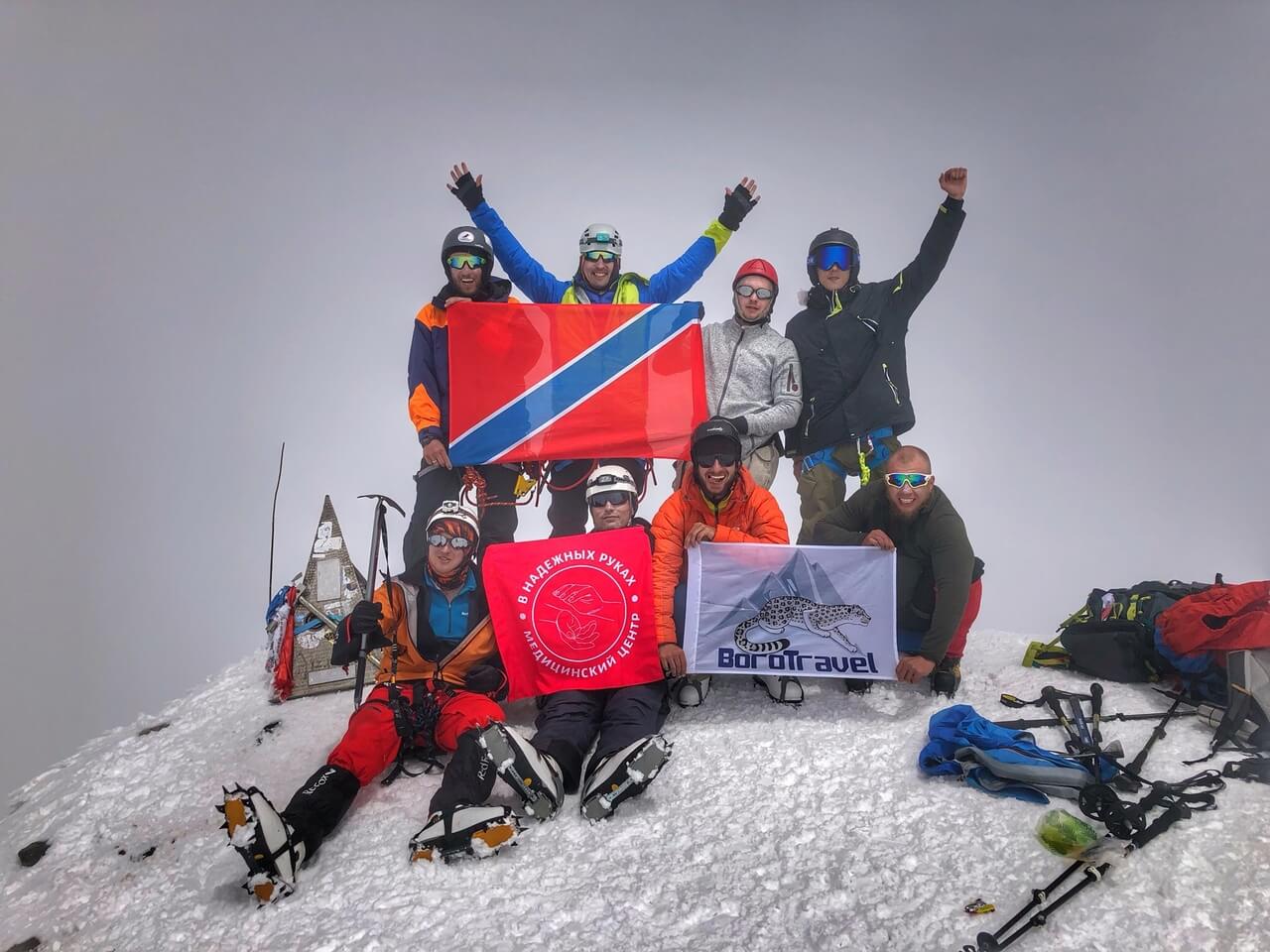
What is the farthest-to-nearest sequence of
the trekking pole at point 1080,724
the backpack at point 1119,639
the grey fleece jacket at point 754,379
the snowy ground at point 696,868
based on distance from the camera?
the grey fleece jacket at point 754,379, the backpack at point 1119,639, the trekking pole at point 1080,724, the snowy ground at point 696,868

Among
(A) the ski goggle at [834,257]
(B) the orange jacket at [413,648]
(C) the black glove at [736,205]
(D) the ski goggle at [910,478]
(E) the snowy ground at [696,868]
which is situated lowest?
(E) the snowy ground at [696,868]

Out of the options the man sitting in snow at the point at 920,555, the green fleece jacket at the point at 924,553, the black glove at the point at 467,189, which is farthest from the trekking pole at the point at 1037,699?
the black glove at the point at 467,189

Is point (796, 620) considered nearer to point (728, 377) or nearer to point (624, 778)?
point (624, 778)

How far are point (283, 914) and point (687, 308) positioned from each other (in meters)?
4.75

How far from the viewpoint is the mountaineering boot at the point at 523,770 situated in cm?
324

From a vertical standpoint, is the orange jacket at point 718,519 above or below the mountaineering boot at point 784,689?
above

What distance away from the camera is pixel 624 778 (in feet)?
10.9

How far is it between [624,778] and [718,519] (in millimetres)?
1945

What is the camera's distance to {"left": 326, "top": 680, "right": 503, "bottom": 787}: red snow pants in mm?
3602

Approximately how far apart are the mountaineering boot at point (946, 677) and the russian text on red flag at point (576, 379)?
2425 millimetres

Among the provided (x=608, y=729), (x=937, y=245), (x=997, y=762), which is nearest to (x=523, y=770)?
(x=608, y=729)

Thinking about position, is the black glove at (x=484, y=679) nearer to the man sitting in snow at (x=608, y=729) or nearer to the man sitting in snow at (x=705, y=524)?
the man sitting in snow at (x=608, y=729)

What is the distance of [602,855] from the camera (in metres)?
3.09

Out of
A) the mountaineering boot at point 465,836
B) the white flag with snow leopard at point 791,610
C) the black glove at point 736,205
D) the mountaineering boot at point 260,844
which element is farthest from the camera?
the black glove at point 736,205
